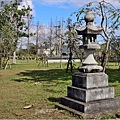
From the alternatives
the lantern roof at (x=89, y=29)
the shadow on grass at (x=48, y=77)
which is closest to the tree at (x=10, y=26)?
the shadow on grass at (x=48, y=77)

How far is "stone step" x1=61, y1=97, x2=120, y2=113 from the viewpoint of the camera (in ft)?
17.5

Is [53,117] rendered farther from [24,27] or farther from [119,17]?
[24,27]

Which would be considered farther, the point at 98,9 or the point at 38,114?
the point at 98,9

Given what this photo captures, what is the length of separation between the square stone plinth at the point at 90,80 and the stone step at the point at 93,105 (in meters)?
0.44

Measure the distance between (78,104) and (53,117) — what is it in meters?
0.71

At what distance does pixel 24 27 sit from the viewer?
26938 millimetres

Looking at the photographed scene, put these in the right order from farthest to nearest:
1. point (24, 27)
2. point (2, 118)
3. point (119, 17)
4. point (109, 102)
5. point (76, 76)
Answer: point (24, 27) → point (119, 17) → point (76, 76) → point (109, 102) → point (2, 118)

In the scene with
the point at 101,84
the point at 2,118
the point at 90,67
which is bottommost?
the point at 2,118

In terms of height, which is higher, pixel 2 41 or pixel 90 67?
pixel 2 41

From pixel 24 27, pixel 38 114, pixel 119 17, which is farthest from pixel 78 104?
pixel 24 27

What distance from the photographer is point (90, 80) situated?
5699 mm

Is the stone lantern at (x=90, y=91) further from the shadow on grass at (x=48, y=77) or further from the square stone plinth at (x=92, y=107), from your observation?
the shadow on grass at (x=48, y=77)

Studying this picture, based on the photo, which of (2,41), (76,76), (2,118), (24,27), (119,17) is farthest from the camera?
(24,27)

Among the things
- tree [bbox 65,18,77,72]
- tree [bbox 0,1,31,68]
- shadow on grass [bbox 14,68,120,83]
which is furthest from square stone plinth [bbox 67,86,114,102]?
tree [bbox 0,1,31,68]
